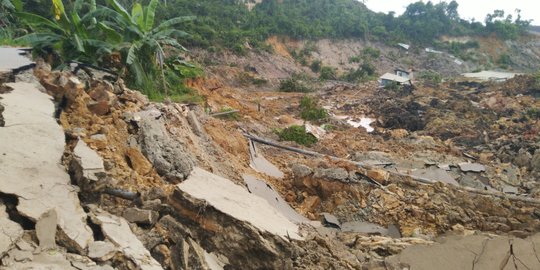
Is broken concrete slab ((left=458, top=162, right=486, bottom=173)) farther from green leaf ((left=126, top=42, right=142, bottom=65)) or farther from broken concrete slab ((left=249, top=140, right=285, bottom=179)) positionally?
green leaf ((left=126, top=42, right=142, bottom=65))

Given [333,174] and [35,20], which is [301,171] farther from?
[35,20]

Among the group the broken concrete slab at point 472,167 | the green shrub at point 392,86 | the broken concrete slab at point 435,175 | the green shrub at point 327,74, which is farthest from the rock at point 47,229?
the green shrub at point 327,74

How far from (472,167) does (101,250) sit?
30.7ft

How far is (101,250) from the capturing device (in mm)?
2746

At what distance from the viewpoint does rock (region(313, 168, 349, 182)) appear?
22.0 ft

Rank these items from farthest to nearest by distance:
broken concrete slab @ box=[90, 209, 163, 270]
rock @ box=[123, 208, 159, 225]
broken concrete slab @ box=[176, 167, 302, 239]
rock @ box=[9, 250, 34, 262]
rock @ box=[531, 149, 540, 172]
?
rock @ box=[531, 149, 540, 172] → broken concrete slab @ box=[176, 167, 302, 239] → rock @ box=[123, 208, 159, 225] → broken concrete slab @ box=[90, 209, 163, 270] → rock @ box=[9, 250, 34, 262]

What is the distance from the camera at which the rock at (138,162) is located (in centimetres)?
447

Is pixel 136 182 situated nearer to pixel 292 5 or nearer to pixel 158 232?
pixel 158 232

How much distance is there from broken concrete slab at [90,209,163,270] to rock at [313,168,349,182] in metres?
4.06

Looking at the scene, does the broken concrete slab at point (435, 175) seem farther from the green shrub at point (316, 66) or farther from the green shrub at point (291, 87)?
the green shrub at point (316, 66)

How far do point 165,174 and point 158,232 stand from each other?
1.43 metres

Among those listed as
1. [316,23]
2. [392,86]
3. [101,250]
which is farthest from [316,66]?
[101,250]

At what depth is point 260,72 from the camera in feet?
90.5

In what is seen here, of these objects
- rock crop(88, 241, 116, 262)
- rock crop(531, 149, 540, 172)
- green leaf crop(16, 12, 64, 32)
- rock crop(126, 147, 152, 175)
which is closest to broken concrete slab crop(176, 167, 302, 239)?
rock crop(126, 147, 152, 175)
